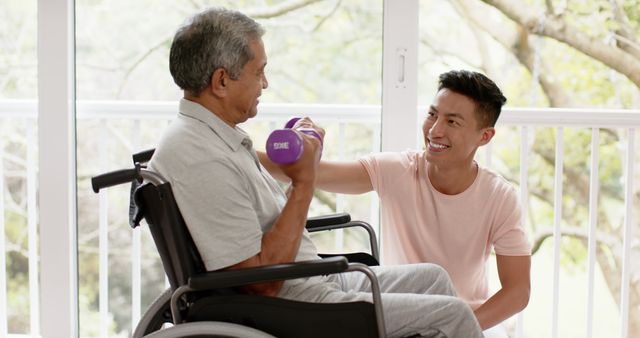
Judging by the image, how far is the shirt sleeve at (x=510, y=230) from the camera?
2.64 meters

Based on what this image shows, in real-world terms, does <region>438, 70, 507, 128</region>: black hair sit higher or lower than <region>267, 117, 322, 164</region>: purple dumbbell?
higher

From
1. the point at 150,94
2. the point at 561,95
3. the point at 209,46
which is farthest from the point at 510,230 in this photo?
the point at 561,95

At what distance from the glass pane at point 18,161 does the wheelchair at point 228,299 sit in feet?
6.41

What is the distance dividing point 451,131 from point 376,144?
3.21ft

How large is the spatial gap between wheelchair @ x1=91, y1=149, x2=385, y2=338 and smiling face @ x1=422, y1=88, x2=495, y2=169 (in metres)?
0.74

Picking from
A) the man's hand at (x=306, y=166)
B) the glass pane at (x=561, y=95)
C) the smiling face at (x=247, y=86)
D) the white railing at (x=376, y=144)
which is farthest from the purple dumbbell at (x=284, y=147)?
the glass pane at (x=561, y=95)

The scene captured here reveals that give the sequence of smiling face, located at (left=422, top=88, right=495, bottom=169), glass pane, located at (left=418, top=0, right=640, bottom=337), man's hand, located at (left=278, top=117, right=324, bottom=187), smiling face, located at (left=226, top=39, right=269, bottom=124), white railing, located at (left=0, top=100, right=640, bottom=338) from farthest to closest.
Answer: glass pane, located at (left=418, top=0, right=640, bottom=337)
white railing, located at (left=0, top=100, right=640, bottom=338)
smiling face, located at (left=422, top=88, right=495, bottom=169)
smiling face, located at (left=226, top=39, right=269, bottom=124)
man's hand, located at (left=278, top=117, right=324, bottom=187)

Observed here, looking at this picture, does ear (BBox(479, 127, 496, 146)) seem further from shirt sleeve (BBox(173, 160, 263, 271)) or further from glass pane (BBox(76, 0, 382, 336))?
shirt sleeve (BBox(173, 160, 263, 271))

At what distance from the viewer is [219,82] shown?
215 cm

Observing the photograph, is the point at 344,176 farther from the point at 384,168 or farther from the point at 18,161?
the point at 18,161

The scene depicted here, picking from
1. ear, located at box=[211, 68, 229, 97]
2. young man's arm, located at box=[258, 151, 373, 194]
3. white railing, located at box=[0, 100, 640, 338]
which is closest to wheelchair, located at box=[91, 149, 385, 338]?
ear, located at box=[211, 68, 229, 97]

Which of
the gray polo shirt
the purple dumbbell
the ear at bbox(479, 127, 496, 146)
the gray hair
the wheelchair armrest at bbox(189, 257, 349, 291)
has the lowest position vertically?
the wheelchair armrest at bbox(189, 257, 349, 291)

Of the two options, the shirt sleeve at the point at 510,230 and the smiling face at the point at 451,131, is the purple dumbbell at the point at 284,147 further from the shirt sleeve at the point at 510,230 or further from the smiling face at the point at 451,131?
the shirt sleeve at the point at 510,230

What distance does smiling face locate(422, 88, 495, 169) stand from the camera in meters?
2.62
